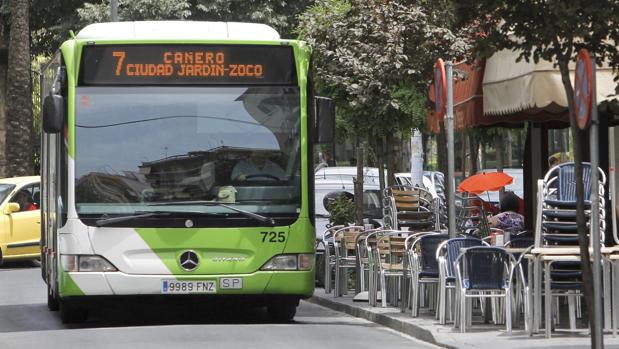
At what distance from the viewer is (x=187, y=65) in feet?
52.0

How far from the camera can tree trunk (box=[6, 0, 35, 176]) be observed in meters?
36.4

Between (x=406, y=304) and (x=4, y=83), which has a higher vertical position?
(x=4, y=83)

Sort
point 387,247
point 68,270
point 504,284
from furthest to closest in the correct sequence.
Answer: point 387,247 → point 68,270 → point 504,284

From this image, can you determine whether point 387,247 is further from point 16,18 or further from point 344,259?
point 16,18

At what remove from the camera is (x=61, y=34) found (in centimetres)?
4478

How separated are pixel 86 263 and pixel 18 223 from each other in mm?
12935

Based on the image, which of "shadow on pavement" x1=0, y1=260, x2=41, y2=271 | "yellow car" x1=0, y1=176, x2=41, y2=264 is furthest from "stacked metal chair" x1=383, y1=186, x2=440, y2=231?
"shadow on pavement" x1=0, y1=260, x2=41, y2=271

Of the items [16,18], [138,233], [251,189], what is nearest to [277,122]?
[251,189]

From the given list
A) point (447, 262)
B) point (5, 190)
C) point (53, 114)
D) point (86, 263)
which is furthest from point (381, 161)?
point (53, 114)

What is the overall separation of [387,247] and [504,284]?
2.98 meters

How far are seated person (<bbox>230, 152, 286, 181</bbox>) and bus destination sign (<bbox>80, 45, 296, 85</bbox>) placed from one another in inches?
32.5

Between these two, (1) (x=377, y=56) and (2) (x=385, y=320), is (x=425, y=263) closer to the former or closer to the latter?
(2) (x=385, y=320)

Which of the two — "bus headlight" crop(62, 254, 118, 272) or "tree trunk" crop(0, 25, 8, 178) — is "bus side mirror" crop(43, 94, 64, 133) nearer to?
"bus headlight" crop(62, 254, 118, 272)

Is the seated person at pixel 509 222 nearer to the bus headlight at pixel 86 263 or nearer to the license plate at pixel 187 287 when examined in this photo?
the license plate at pixel 187 287
